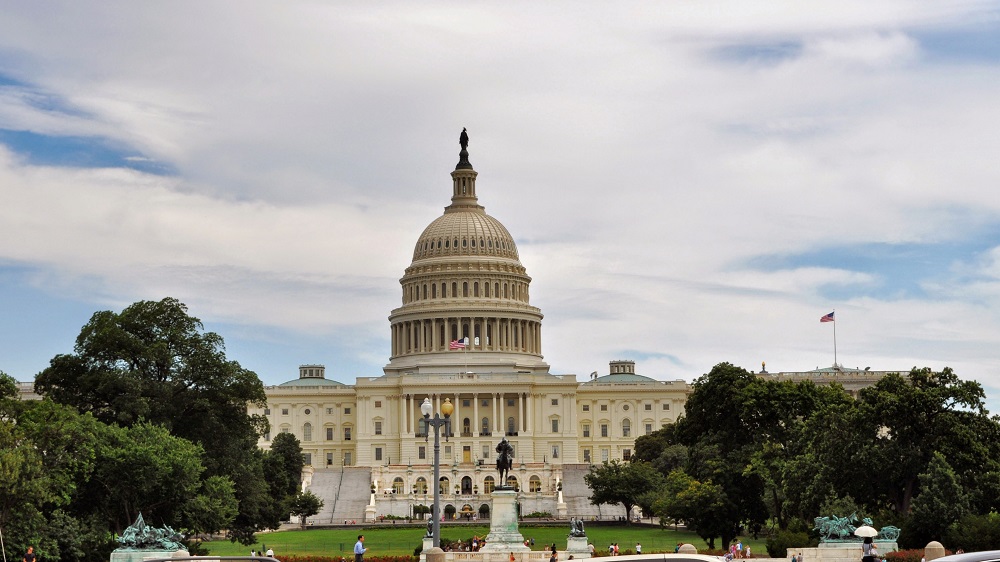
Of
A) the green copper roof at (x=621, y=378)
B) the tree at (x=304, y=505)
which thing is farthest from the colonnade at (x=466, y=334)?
the tree at (x=304, y=505)

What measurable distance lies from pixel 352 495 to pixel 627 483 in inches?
1465

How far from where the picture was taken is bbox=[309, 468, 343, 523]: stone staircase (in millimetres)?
135250

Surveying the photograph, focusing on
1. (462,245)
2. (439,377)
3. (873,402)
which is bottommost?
(873,402)

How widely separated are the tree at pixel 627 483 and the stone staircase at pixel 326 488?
26.3m

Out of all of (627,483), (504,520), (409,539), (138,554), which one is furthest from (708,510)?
(627,483)

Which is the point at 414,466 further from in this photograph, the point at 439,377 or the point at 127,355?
the point at 127,355

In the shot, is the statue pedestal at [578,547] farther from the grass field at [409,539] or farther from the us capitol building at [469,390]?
the us capitol building at [469,390]

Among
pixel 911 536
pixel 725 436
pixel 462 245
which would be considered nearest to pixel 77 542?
pixel 911 536

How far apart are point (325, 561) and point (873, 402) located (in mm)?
22627

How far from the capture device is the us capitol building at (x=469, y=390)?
6634 inches

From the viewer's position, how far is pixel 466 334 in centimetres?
17625

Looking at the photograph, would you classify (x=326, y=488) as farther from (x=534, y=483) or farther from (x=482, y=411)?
(x=482, y=411)

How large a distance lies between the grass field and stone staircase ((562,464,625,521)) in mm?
14536

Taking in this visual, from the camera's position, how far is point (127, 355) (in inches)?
2886
